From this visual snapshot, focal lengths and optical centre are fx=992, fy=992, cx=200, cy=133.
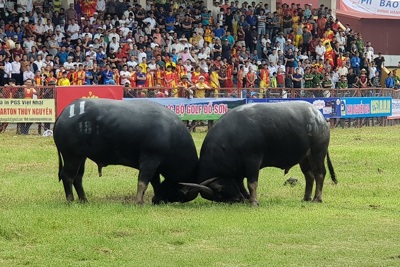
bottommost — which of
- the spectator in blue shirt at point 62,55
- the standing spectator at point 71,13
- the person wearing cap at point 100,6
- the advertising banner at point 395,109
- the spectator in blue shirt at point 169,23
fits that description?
the advertising banner at point 395,109

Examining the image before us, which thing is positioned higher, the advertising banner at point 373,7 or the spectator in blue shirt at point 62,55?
the advertising banner at point 373,7

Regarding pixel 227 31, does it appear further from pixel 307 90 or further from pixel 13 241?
pixel 13 241

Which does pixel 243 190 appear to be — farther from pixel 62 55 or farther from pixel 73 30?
pixel 73 30

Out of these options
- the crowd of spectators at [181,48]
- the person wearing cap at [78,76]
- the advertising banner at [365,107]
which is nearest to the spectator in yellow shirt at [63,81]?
the crowd of spectators at [181,48]

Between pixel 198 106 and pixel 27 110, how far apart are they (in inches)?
230

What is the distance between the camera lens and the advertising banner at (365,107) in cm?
3672

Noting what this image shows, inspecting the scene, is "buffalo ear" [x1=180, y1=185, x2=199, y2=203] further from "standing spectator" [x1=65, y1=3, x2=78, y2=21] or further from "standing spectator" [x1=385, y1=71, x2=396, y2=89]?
"standing spectator" [x1=385, y1=71, x2=396, y2=89]

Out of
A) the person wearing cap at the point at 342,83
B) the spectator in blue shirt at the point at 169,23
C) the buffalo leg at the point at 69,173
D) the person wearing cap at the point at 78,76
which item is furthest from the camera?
the person wearing cap at the point at 342,83

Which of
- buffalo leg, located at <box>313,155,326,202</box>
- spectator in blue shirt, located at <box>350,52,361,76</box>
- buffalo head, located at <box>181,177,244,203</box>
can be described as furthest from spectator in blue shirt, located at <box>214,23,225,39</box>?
buffalo head, located at <box>181,177,244,203</box>

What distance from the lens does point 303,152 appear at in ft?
51.9

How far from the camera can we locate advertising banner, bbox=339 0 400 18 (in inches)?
2216

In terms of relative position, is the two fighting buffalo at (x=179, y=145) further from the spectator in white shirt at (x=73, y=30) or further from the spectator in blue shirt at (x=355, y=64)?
the spectator in blue shirt at (x=355, y=64)

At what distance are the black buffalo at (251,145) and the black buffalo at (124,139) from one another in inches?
14.3

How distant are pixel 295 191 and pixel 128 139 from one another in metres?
3.89
